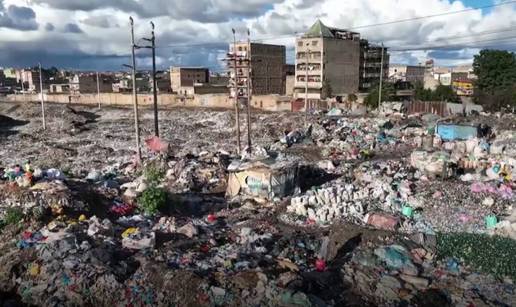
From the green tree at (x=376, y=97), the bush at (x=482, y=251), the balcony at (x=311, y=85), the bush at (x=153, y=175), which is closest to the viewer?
the bush at (x=482, y=251)

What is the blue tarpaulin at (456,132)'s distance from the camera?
2200 centimetres

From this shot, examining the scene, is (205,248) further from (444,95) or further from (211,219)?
(444,95)

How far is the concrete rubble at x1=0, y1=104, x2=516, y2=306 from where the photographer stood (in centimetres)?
753

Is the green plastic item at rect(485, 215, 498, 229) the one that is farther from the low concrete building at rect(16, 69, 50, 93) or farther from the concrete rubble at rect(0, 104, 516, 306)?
the low concrete building at rect(16, 69, 50, 93)

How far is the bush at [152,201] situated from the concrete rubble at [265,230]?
0.09 ft

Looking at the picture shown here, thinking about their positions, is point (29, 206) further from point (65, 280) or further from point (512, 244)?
point (512, 244)

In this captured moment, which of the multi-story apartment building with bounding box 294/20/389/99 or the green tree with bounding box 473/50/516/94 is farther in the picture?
the multi-story apartment building with bounding box 294/20/389/99

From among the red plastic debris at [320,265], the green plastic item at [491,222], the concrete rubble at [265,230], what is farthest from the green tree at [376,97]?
the red plastic debris at [320,265]

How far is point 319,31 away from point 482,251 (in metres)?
54.4

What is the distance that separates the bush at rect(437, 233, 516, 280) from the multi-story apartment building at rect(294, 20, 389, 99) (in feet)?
143

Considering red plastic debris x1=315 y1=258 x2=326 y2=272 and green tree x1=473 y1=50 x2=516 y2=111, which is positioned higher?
green tree x1=473 y1=50 x2=516 y2=111

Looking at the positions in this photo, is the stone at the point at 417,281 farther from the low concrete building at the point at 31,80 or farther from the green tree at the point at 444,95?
the low concrete building at the point at 31,80

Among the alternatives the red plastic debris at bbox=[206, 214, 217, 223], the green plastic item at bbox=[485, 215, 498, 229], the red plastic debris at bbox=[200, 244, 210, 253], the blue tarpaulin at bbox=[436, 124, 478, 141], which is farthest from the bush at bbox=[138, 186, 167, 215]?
the blue tarpaulin at bbox=[436, 124, 478, 141]

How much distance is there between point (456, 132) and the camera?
22.1 meters
